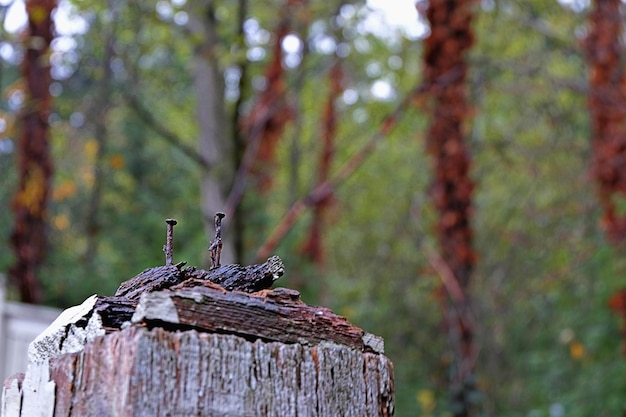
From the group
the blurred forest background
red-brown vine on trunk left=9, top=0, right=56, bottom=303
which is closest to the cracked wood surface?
the blurred forest background

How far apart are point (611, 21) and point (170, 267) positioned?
5902 millimetres

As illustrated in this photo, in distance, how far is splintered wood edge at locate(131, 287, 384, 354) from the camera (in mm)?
840

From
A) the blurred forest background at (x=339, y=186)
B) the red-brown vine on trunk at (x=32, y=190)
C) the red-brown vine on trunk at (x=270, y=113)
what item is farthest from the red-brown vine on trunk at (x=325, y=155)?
the red-brown vine on trunk at (x=32, y=190)

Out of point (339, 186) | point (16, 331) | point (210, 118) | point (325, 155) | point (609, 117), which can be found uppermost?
point (325, 155)

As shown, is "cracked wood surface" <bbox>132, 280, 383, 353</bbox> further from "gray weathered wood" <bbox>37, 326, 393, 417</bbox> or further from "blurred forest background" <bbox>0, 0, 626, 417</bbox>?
"blurred forest background" <bbox>0, 0, 626, 417</bbox>

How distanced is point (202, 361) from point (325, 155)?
876 centimetres

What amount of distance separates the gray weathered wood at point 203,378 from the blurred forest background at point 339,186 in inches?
146

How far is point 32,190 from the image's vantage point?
21.6 ft

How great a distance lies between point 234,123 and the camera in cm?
525

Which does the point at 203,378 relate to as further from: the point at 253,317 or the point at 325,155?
the point at 325,155

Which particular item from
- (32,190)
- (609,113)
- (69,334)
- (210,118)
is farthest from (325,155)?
(69,334)

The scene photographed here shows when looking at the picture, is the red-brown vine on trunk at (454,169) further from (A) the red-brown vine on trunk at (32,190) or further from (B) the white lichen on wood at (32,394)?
(B) the white lichen on wood at (32,394)

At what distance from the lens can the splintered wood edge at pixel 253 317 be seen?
2.76 ft

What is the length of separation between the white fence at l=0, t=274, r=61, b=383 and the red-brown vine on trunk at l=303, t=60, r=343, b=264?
3348 mm
